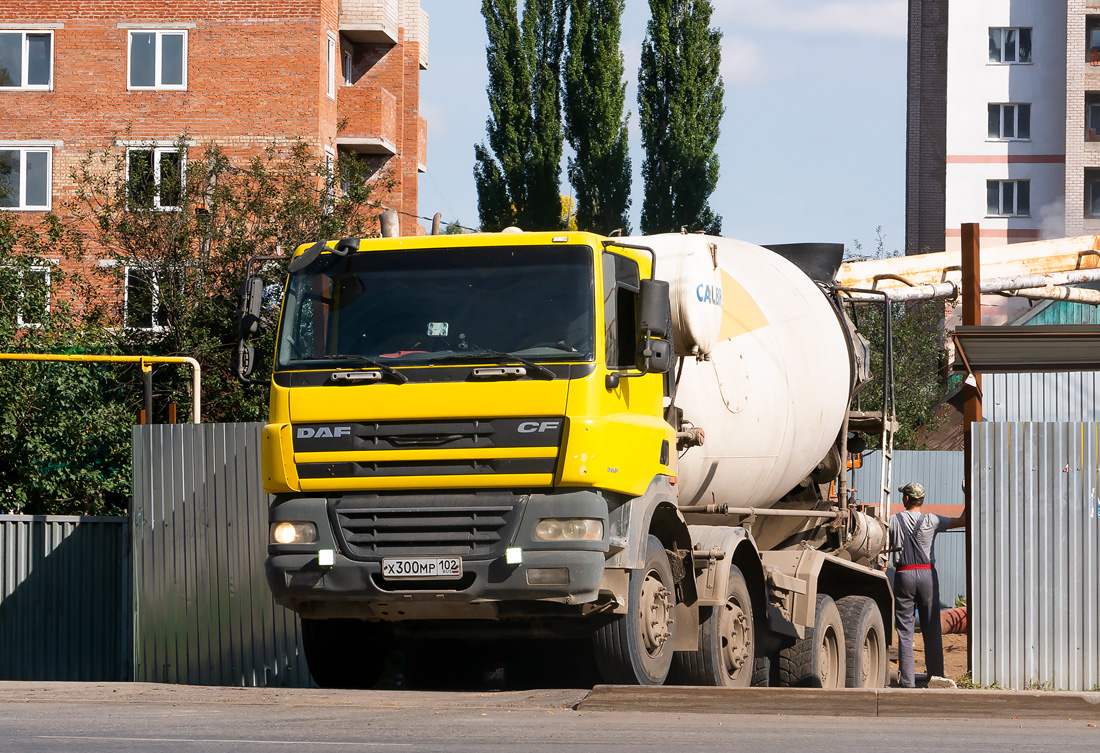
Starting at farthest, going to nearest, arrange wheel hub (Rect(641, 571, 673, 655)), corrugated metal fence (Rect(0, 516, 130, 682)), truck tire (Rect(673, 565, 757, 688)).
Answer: corrugated metal fence (Rect(0, 516, 130, 682)), truck tire (Rect(673, 565, 757, 688)), wheel hub (Rect(641, 571, 673, 655))

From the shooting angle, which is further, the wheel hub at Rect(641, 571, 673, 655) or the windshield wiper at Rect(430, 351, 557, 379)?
the wheel hub at Rect(641, 571, 673, 655)

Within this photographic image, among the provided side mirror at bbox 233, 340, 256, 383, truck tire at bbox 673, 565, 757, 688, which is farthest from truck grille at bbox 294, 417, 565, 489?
truck tire at bbox 673, 565, 757, 688

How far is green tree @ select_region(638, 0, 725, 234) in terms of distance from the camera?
1494 inches

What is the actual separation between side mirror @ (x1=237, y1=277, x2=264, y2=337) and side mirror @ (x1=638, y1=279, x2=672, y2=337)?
2.41 m

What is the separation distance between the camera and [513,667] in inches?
422

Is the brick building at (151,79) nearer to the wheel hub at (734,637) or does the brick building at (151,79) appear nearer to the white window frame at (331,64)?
the white window frame at (331,64)

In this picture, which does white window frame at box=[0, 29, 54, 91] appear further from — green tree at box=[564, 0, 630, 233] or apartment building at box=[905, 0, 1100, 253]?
apartment building at box=[905, 0, 1100, 253]

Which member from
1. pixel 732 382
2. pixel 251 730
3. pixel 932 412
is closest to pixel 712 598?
pixel 732 382

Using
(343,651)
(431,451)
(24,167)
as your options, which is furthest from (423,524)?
(24,167)

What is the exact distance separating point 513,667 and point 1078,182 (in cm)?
4417

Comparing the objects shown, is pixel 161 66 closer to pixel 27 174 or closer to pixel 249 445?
pixel 27 174

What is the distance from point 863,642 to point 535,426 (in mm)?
5753

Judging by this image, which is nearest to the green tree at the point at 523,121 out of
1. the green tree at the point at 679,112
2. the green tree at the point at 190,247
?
the green tree at the point at 679,112

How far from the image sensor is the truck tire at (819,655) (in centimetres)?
1164
